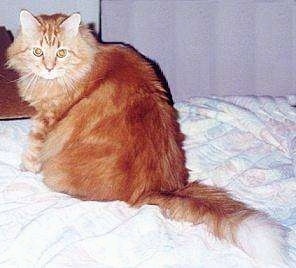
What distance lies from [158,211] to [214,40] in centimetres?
156

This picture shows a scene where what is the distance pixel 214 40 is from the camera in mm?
2867

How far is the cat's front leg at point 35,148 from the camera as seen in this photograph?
179 centimetres

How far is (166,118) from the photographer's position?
1756mm

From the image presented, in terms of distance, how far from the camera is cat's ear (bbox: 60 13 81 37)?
1.76 meters

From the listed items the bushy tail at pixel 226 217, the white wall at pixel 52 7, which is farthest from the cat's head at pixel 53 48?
the white wall at pixel 52 7

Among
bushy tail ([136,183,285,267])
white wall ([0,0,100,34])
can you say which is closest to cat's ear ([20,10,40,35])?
bushy tail ([136,183,285,267])

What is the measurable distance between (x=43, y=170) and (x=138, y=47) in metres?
1.31

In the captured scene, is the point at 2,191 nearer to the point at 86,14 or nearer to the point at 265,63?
the point at 86,14

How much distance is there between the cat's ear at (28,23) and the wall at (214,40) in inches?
41.4

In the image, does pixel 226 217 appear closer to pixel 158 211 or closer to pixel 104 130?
pixel 158 211

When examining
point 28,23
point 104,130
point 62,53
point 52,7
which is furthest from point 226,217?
point 52,7

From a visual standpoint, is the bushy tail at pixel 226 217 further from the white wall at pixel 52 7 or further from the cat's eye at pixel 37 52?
the white wall at pixel 52 7

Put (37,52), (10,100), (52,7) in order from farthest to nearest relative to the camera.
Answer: (52,7) → (10,100) → (37,52)

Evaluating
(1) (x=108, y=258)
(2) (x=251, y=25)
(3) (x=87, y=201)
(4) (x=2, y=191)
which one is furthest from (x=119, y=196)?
(2) (x=251, y=25)
